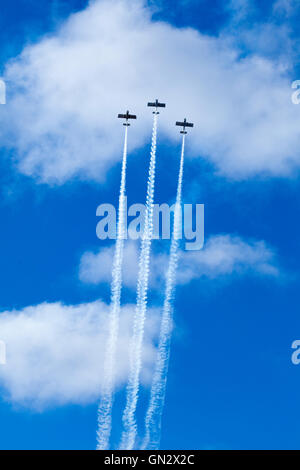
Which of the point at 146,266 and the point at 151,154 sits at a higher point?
the point at 151,154

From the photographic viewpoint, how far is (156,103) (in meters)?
105

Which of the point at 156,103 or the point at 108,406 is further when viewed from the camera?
the point at 156,103

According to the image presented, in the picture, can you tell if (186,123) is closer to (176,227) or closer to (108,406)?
(176,227)

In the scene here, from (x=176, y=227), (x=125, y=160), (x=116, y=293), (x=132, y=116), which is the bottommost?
(x=116, y=293)

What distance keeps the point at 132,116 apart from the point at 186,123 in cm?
870

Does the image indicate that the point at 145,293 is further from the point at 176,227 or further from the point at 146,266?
the point at 176,227

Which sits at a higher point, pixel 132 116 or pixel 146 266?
pixel 132 116
